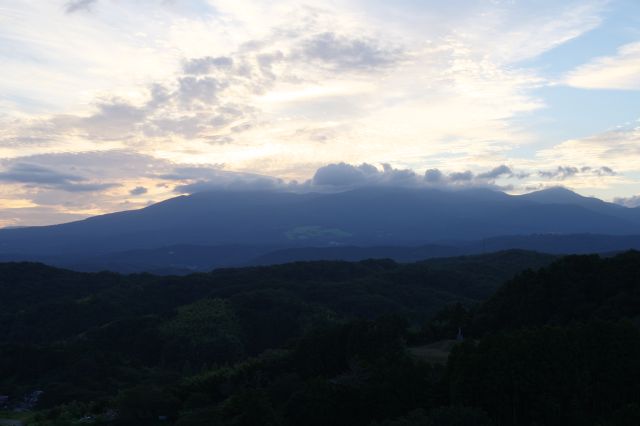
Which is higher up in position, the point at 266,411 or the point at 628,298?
the point at 628,298

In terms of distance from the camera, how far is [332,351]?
37781mm

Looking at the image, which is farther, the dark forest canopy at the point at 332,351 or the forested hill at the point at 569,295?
the forested hill at the point at 569,295

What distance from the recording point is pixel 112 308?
7838cm

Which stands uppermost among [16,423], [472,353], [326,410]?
[472,353]

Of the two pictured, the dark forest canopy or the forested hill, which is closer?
the dark forest canopy

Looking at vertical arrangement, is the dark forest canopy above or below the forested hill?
below

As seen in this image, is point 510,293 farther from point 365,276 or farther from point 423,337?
point 365,276

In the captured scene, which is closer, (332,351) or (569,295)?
(569,295)

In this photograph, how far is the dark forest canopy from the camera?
74.4 feet

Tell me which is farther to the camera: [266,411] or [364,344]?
[364,344]

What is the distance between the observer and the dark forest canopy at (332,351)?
893 inches

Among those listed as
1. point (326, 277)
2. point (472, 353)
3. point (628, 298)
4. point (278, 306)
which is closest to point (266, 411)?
point (472, 353)

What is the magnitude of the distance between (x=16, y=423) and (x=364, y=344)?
21.3 m

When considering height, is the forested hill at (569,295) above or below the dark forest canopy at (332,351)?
above
